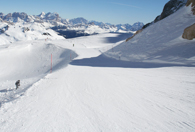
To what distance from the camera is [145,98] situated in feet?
17.7

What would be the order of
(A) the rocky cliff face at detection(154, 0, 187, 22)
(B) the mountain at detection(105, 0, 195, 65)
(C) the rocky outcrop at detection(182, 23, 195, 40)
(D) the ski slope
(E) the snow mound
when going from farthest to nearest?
(A) the rocky cliff face at detection(154, 0, 187, 22), (E) the snow mound, (C) the rocky outcrop at detection(182, 23, 195, 40), (B) the mountain at detection(105, 0, 195, 65), (D) the ski slope

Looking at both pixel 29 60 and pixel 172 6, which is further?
pixel 172 6

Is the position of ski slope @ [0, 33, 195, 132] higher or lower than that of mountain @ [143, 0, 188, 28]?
lower

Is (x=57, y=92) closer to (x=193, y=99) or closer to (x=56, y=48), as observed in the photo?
(x=193, y=99)

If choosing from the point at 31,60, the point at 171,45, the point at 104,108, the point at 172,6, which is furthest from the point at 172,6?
the point at 104,108

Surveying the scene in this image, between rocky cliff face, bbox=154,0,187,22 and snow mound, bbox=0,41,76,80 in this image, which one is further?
rocky cliff face, bbox=154,0,187,22

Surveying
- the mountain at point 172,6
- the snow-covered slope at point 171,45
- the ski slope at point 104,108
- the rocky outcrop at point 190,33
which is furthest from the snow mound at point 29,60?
the mountain at point 172,6

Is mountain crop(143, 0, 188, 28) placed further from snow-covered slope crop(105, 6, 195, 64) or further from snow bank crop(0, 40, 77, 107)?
snow bank crop(0, 40, 77, 107)

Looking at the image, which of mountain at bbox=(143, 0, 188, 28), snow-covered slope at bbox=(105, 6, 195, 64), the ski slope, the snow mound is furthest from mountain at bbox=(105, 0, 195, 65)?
the snow mound

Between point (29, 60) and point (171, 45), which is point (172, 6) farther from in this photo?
point (29, 60)

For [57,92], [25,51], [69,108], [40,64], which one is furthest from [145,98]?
[25,51]

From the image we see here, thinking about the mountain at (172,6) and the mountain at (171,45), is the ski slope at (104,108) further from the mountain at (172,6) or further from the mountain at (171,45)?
the mountain at (172,6)

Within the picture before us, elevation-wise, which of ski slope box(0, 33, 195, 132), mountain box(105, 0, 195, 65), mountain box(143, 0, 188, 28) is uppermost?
mountain box(143, 0, 188, 28)

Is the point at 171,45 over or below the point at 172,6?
below
